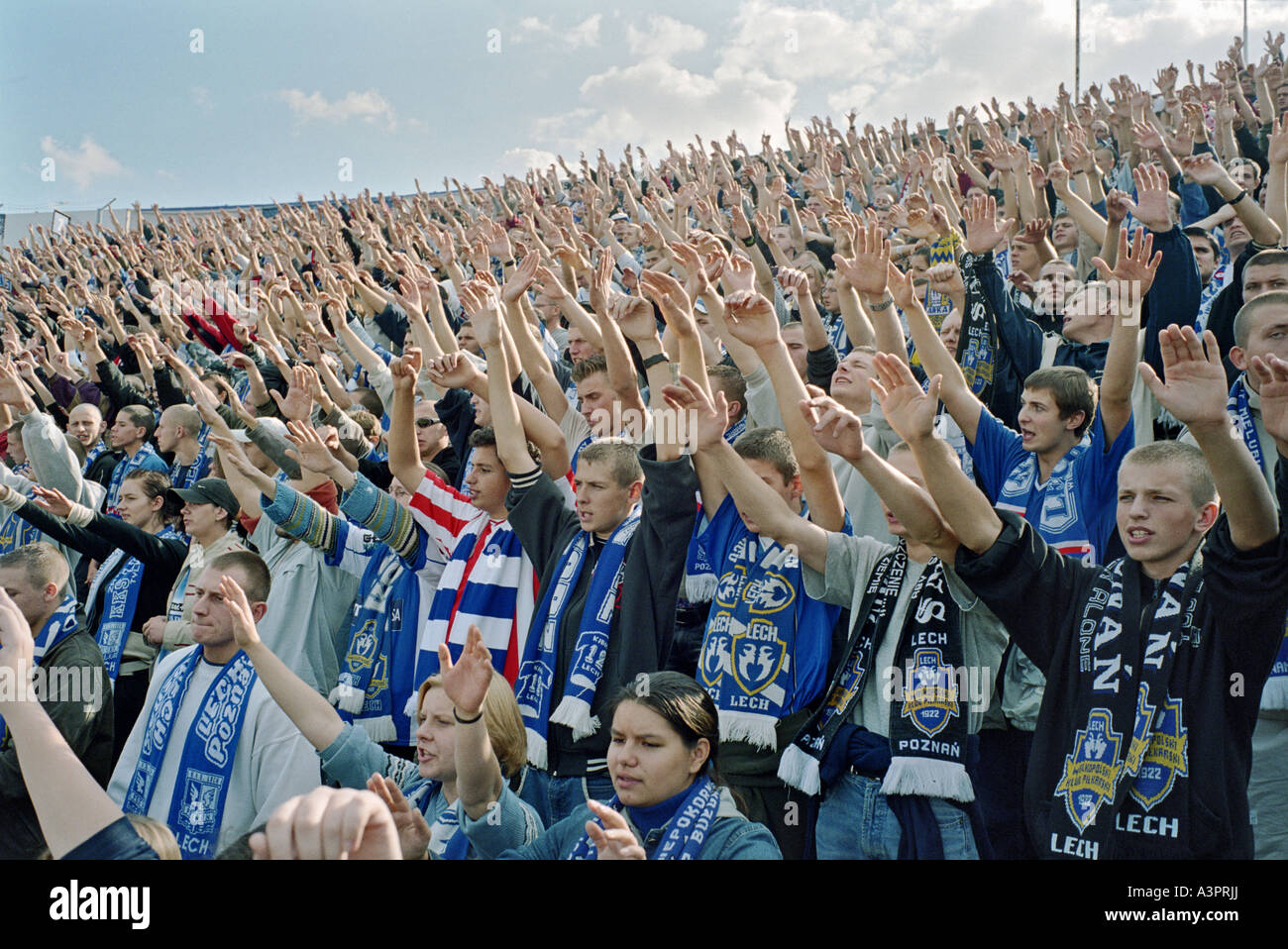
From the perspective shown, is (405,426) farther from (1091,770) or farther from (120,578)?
(1091,770)

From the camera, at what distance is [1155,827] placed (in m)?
2.48

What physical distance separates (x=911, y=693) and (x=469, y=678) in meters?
1.08

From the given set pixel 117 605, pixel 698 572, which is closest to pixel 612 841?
pixel 698 572

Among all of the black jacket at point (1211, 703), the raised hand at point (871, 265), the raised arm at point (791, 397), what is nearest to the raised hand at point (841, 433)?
the black jacket at point (1211, 703)

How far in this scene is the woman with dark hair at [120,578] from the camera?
16.7 feet

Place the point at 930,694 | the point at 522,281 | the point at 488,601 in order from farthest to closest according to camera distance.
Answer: the point at 522,281, the point at 488,601, the point at 930,694

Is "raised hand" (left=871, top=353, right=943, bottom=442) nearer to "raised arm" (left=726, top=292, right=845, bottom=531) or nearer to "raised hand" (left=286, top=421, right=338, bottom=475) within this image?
"raised arm" (left=726, top=292, right=845, bottom=531)

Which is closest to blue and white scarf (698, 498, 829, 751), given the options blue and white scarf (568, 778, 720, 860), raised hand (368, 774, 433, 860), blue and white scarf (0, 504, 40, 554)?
blue and white scarf (568, 778, 720, 860)

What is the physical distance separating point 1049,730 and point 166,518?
4293 mm

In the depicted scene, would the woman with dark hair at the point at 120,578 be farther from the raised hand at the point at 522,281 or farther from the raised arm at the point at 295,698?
the raised arm at the point at 295,698

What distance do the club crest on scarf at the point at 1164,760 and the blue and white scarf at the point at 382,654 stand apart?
2.55 metres

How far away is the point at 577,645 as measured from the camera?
11.8 feet
